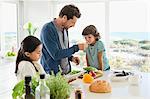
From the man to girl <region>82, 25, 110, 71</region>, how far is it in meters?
0.35

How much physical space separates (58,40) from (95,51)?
552mm

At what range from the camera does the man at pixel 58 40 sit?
259cm

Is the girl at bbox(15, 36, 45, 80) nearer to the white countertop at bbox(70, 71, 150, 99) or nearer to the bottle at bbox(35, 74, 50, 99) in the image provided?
the white countertop at bbox(70, 71, 150, 99)

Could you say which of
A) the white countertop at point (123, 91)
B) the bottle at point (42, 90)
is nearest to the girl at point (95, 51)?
the white countertop at point (123, 91)

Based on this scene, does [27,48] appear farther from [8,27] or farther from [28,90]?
[8,27]

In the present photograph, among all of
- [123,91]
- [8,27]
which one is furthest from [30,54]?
[8,27]

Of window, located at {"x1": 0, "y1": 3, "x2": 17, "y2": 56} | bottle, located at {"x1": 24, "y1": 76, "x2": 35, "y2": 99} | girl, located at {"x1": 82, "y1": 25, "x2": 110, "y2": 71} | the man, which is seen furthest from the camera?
window, located at {"x1": 0, "y1": 3, "x2": 17, "y2": 56}

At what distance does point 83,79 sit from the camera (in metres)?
2.45

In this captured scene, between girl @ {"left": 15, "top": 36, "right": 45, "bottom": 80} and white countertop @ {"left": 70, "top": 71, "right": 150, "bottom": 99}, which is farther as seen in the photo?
girl @ {"left": 15, "top": 36, "right": 45, "bottom": 80}

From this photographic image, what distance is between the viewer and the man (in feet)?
8.50

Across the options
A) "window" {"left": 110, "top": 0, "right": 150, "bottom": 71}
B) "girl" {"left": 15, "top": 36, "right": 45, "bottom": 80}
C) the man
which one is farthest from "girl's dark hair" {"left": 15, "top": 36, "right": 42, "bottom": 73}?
"window" {"left": 110, "top": 0, "right": 150, "bottom": 71}

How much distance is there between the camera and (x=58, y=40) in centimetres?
266

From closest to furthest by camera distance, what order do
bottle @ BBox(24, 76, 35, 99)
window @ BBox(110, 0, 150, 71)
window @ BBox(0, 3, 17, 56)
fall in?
bottle @ BBox(24, 76, 35, 99), window @ BBox(110, 0, 150, 71), window @ BBox(0, 3, 17, 56)

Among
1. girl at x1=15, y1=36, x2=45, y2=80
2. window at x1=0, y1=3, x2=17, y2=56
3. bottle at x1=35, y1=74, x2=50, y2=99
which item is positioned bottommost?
bottle at x1=35, y1=74, x2=50, y2=99
